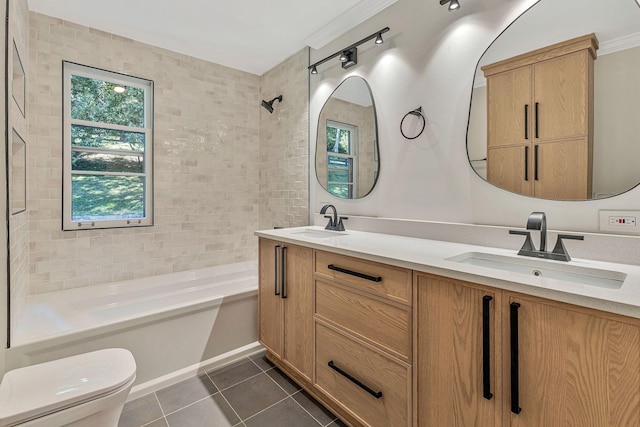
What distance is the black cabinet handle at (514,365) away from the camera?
0.96 m

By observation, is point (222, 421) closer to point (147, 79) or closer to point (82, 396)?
point (82, 396)

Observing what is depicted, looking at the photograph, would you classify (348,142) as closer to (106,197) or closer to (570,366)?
(570,366)

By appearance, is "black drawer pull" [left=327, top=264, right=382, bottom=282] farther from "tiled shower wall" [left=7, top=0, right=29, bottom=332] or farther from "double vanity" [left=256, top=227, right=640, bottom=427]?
"tiled shower wall" [left=7, top=0, right=29, bottom=332]

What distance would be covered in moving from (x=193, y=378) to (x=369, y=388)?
4.47 feet

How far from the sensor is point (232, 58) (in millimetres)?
3111

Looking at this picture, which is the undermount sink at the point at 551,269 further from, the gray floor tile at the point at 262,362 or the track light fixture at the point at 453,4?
the gray floor tile at the point at 262,362

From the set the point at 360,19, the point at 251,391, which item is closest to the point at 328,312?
the point at 251,391

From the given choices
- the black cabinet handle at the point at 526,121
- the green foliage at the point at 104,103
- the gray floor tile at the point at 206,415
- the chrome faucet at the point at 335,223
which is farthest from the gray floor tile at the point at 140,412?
the black cabinet handle at the point at 526,121

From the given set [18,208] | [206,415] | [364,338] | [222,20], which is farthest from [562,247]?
[18,208]

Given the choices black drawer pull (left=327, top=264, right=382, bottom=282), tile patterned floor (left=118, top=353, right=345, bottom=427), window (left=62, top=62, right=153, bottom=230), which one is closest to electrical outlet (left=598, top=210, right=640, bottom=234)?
black drawer pull (left=327, top=264, right=382, bottom=282)

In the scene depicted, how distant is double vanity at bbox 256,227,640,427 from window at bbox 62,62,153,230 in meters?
1.81

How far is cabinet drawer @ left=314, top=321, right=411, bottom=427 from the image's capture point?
1313mm

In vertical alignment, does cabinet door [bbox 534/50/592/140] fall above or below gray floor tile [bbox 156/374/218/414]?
above

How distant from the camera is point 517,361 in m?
0.97
